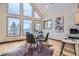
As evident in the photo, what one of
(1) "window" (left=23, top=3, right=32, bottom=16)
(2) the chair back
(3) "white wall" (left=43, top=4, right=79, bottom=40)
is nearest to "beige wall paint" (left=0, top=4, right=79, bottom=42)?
(3) "white wall" (left=43, top=4, right=79, bottom=40)

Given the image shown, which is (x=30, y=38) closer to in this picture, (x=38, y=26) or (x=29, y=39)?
(x=29, y=39)

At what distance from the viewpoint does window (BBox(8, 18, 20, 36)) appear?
2148 mm

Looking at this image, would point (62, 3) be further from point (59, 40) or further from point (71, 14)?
point (59, 40)

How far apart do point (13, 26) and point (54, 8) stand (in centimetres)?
80

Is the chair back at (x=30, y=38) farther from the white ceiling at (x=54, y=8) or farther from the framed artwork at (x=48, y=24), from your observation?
the white ceiling at (x=54, y=8)

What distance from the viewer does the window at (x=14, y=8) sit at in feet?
7.03

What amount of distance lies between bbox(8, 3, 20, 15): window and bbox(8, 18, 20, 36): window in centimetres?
13

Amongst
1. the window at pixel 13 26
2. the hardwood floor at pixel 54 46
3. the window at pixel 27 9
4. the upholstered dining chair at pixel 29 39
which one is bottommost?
the hardwood floor at pixel 54 46

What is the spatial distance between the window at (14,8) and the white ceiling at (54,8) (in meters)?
0.35

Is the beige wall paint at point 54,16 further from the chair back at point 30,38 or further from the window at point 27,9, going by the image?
the window at point 27,9

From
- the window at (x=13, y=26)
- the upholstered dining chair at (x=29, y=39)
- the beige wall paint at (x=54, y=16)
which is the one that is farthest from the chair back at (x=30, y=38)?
the window at (x=13, y=26)

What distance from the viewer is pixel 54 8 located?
218 cm

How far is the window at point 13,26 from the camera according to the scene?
84.6 inches

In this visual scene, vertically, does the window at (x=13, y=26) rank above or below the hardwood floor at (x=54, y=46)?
above
